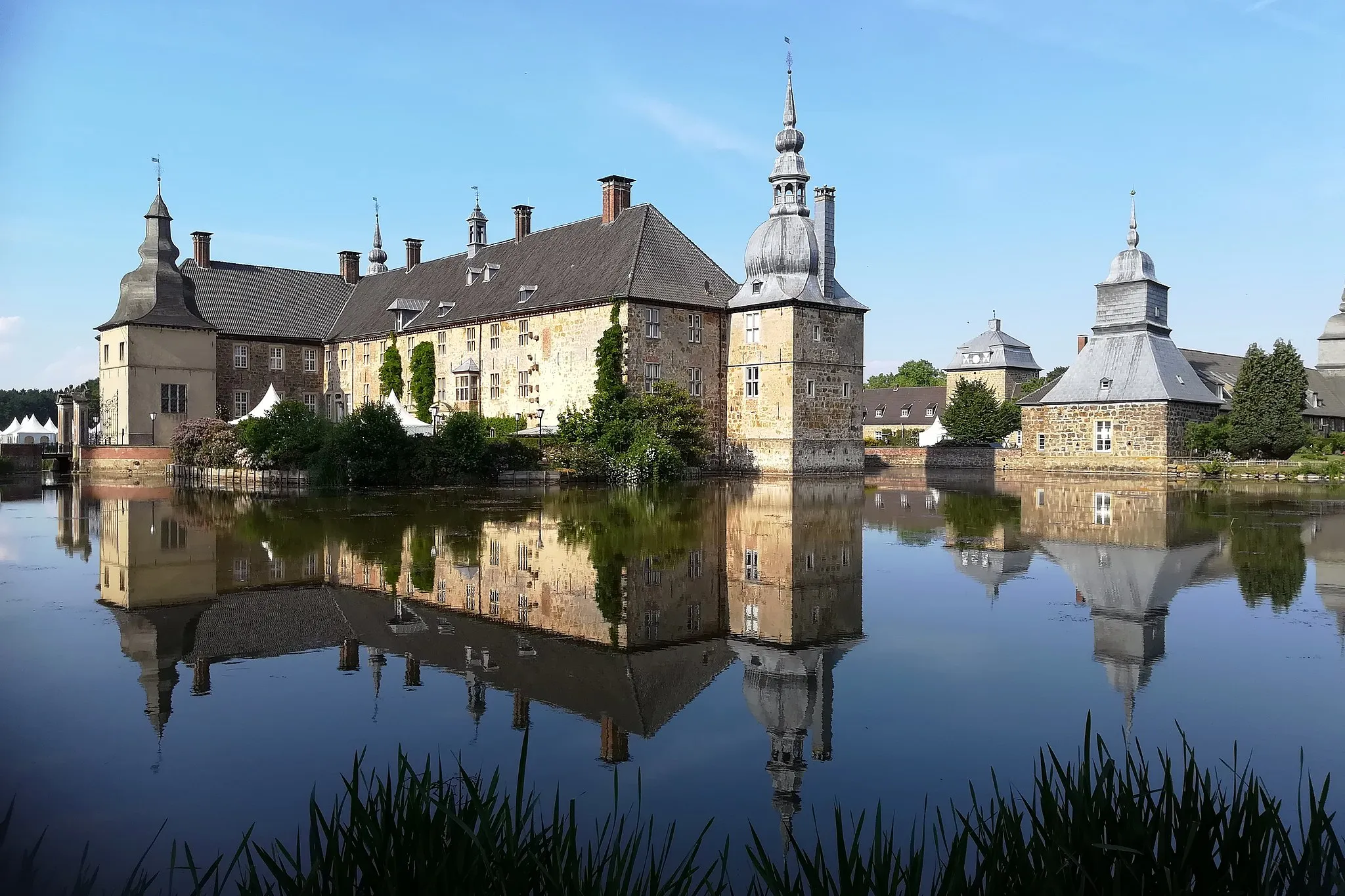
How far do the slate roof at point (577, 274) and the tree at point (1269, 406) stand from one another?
841 inches

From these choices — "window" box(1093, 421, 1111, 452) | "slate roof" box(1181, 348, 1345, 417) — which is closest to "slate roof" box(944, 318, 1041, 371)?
"slate roof" box(1181, 348, 1345, 417)

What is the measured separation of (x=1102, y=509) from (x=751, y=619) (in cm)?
1686

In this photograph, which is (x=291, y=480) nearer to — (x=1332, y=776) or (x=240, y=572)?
(x=240, y=572)

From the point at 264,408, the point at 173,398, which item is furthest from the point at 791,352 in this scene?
the point at 173,398

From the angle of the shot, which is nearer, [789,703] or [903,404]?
[789,703]

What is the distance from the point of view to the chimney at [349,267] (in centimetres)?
5544

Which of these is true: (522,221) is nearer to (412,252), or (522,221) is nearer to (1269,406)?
(412,252)

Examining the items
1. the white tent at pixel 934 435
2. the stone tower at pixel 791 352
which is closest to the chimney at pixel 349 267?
the stone tower at pixel 791 352

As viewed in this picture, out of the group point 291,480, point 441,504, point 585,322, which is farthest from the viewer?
point 585,322

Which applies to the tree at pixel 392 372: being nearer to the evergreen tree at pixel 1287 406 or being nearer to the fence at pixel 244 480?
the fence at pixel 244 480

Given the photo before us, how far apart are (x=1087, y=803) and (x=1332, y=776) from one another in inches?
108

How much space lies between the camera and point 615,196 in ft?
137

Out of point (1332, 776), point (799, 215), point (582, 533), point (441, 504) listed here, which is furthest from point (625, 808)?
point (799, 215)

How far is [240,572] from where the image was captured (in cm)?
1272
